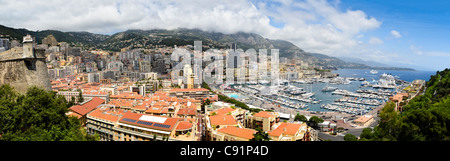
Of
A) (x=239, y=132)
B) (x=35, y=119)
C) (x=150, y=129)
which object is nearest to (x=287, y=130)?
(x=239, y=132)

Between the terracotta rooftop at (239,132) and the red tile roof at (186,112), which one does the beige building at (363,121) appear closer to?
the red tile roof at (186,112)

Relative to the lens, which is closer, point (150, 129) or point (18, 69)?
point (150, 129)

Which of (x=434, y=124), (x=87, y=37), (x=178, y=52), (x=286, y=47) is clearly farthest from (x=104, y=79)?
(x=286, y=47)

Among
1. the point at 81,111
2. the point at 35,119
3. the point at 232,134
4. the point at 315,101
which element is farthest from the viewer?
the point at 315,101

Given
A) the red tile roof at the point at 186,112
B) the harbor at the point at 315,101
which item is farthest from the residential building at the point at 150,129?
the harbor at the point at 315,101

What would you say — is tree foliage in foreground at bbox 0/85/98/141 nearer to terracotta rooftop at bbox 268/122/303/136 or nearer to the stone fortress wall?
the stone fortress wall

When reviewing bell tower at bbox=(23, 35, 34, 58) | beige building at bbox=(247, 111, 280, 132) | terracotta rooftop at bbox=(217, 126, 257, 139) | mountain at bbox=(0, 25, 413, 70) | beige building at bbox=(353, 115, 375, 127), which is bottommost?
beige building at bbox=(353, 115, 375, 127)

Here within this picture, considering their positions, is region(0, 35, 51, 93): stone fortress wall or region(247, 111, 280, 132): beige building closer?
region(0, 35, 51, 93): stone fortress wall

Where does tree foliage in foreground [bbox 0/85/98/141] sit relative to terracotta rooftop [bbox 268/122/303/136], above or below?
above

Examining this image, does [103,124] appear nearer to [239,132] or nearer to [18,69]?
[18,69]

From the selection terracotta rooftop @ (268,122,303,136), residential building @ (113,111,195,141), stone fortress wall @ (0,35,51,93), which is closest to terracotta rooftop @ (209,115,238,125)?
residential building @ (113,111,195,141)
